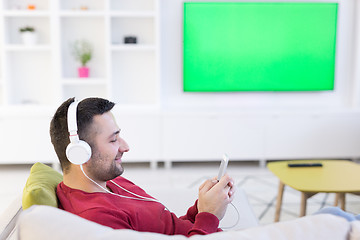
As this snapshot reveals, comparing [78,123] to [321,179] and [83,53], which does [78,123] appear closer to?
[321,179]

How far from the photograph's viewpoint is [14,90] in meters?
4.63

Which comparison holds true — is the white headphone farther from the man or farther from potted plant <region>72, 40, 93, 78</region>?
potted plant <region>72, 40, 93, 78</region>

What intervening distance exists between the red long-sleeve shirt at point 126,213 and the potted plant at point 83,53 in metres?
3.05

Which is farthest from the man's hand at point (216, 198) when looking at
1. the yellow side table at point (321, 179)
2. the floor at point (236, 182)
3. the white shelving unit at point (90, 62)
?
the white shelving unit at point (90, 62)

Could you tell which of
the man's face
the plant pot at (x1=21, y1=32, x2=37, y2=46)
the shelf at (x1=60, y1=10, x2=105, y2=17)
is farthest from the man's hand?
the plant pot at (x1=21, y1=32, x2=37, y2=46)

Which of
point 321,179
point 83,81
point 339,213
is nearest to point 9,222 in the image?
point 339,213

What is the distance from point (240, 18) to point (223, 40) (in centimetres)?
28

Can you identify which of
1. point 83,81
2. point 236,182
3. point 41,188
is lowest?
point 236,182

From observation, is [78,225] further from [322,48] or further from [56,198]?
[322,48]

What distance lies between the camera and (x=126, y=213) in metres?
1.30

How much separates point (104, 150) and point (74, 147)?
5.3 inches

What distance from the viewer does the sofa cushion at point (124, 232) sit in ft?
2.58

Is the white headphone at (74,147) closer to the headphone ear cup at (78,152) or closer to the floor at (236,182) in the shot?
the headphone ear cup at (78,152)

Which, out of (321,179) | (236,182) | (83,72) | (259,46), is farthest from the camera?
(259,46)
